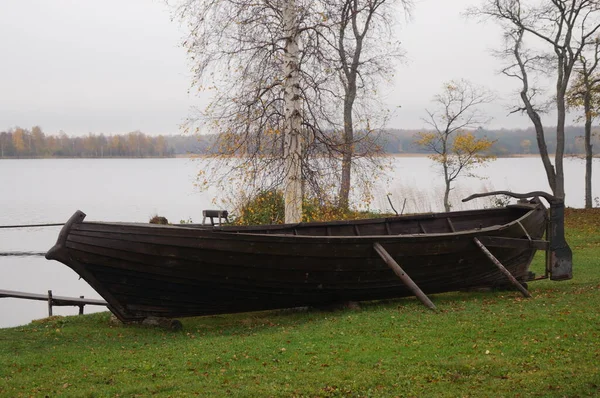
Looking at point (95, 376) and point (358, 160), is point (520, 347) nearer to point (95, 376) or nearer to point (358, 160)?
point (95, 376)

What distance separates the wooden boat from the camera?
895 cm

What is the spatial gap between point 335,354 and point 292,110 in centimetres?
751

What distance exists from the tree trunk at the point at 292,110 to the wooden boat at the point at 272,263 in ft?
9.50

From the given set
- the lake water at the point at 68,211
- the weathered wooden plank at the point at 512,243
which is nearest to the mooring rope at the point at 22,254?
the lake water at the point at 68,211

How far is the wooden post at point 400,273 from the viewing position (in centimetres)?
991

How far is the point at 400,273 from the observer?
32.6 feet

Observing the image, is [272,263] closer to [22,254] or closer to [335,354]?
[335,354]

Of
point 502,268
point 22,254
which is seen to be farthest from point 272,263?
point 22,254

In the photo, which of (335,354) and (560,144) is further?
(560,144)

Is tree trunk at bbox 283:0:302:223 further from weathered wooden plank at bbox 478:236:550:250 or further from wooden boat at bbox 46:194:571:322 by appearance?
weathered wooden plank at bbox 478:236:550:250

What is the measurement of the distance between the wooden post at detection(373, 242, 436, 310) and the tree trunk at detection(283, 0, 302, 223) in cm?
434

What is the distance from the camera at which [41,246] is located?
2816 centimetres

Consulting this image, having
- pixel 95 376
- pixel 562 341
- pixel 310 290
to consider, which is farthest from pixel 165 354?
pixel 562 341

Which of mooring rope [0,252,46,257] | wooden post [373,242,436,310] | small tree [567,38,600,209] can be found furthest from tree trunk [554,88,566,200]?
mooring rope [0,252,46,257]
